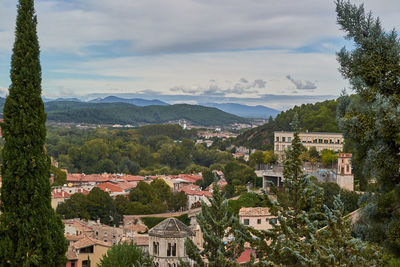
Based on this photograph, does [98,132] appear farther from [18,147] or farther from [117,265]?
[18,147]

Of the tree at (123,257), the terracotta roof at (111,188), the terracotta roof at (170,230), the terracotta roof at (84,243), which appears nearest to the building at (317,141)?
the terracotta roof at (111,188)

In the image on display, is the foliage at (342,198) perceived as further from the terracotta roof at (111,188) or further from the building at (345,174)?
the terracotta roof at (111,188)

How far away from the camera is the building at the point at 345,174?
130 feet

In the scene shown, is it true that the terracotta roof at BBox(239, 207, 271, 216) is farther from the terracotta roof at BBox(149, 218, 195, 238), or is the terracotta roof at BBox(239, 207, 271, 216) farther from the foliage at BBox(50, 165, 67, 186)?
the foliage at BBox(50, 165, 67, 186)

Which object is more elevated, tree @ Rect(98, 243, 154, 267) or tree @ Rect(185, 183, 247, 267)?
tree @ Rect(185, 183, 247, 267)

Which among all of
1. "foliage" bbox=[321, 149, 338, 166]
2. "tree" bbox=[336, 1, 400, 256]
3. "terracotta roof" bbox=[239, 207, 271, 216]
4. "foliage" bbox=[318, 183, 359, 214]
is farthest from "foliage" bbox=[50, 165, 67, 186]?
"tree" bbox=[336, 1, 400, 256]

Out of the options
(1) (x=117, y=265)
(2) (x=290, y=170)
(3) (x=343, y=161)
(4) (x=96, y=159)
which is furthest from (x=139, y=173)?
(2) (x=290, y=170)

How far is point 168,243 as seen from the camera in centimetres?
1673

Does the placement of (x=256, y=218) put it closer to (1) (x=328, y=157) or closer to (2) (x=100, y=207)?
(2) (x=100, y=207)

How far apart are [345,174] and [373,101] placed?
32.1 meters

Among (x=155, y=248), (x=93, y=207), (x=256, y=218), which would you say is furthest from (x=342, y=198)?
(x=93, y=207)

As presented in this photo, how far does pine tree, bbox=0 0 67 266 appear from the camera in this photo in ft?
35.0

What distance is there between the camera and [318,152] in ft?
178

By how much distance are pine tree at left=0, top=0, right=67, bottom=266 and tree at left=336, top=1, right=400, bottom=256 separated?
6128 millimetres
